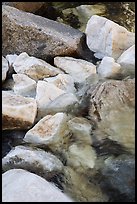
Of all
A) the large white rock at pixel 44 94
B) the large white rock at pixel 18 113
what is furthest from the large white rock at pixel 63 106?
the large white rock at pixel 18 113

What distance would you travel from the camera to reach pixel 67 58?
3.99m

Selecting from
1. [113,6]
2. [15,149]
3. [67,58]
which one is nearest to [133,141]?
[15,149]

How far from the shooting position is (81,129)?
3197 mm

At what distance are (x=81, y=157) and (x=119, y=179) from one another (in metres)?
0.36

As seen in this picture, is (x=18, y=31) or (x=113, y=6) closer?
(x=18, y=31)

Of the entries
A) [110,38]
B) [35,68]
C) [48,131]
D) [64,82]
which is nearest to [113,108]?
[48,131]

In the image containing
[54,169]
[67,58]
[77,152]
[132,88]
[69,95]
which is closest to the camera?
[54,169]

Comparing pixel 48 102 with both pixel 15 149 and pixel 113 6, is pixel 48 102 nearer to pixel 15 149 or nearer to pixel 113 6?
pixel 15 149

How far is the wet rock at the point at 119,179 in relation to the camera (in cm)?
262

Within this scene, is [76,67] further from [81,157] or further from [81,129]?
[81,157]

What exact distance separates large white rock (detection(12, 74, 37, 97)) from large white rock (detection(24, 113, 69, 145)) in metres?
0.47

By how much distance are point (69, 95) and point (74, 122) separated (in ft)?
1.01

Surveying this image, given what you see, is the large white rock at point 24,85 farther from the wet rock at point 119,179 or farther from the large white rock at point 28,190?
the large white rock at point 28,190

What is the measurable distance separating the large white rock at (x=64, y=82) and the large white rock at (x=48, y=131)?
1.51 feet
